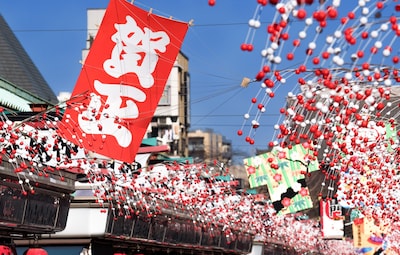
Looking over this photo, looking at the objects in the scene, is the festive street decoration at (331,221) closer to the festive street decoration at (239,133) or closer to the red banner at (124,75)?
the festive street decoration at (239,133)

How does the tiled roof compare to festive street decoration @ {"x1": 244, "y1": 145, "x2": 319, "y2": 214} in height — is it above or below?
above

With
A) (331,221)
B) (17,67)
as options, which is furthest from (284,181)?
(17,67)

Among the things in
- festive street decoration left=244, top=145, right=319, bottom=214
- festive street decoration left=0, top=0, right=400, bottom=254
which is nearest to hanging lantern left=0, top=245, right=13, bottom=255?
festive street decoration left=0, top=0, right=400, bottom=254

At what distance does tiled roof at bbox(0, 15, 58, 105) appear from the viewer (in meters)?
40.5

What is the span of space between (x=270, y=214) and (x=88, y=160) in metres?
20.4

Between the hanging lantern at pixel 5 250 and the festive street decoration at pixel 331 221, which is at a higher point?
the festive street decoration at pixel 331 221

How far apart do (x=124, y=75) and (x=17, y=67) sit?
70.0 feet

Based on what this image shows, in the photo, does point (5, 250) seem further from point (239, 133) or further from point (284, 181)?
point (284, 181)

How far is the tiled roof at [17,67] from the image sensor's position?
40.5m

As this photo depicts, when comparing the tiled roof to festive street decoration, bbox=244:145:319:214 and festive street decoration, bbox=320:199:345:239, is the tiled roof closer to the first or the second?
festive street decoration, bbox=244:145:319:214

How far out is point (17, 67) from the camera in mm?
41031

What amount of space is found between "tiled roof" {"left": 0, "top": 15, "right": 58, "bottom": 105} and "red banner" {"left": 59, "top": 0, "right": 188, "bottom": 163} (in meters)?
18.6

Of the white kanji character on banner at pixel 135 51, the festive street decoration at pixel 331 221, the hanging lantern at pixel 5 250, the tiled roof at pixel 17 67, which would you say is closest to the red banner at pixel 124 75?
the white kanji character on banner at pixel 135 51

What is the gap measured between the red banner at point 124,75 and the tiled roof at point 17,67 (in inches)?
733
